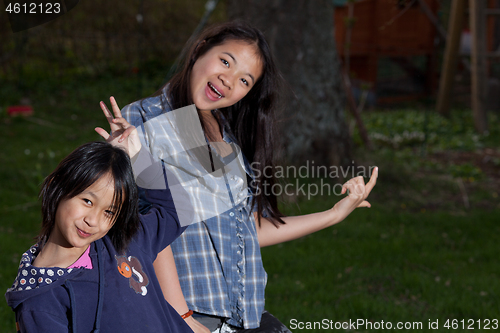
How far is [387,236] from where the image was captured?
4211mm

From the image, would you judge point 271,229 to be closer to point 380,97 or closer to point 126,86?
point 126,86

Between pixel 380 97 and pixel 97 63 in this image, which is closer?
pixel 97 63

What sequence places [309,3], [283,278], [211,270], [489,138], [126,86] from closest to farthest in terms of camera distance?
[211,270], [283,278], [309,3], [489,138], [126,86]

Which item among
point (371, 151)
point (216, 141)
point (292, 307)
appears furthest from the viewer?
point (371, 151)

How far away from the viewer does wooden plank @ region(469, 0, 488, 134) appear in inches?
288

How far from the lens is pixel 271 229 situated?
185 cm

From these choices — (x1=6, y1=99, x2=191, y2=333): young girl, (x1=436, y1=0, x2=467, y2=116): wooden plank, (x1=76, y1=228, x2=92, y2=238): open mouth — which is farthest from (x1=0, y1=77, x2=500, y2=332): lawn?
(x1=76, y1=228, x2=92, y2=238): open mouth

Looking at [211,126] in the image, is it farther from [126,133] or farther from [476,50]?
[476,50]

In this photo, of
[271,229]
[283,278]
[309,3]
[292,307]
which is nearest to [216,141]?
[271,229]

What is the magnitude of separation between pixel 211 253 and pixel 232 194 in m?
0.21

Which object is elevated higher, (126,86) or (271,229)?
(271,229)

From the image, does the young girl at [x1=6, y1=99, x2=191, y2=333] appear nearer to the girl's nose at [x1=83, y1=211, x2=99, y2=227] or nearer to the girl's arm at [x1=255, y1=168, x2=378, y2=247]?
the girl's nose at [x1=83, y1=211, x2=99, y2=227]

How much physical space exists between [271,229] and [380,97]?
978 cm

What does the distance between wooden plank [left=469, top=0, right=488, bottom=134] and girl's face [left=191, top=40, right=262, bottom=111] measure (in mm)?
6639
